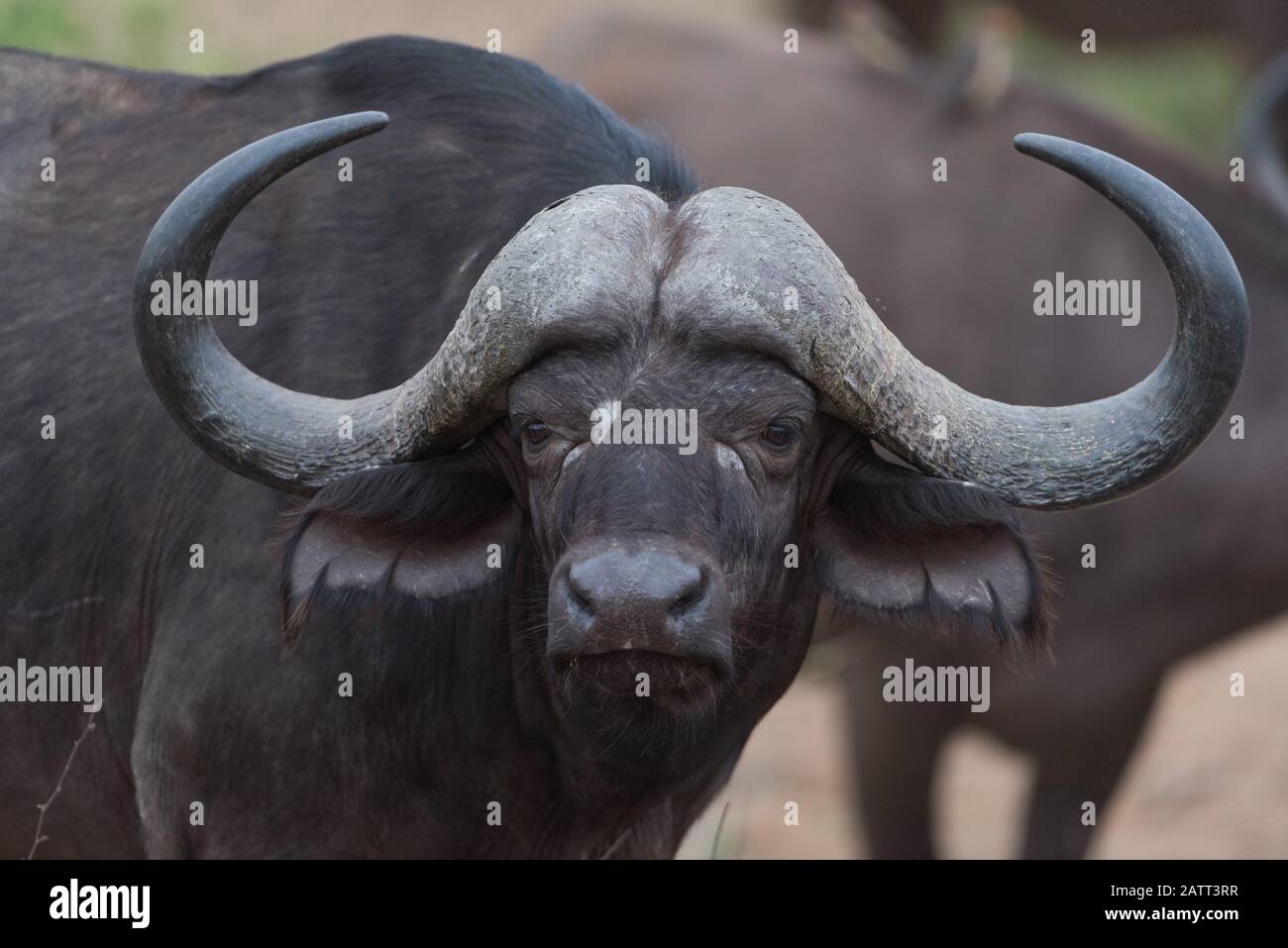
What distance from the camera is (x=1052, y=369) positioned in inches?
312

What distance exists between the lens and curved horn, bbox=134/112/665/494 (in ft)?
11.9

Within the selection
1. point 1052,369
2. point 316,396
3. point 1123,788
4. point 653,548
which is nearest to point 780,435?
point 653,548

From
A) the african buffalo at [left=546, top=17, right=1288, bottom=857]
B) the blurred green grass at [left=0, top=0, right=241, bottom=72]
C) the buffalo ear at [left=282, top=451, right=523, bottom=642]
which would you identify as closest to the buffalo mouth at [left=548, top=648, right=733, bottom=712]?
the buffalo ear at [left=282, top=451, right=523, bottom=642]

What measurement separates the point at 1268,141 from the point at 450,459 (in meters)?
5.39

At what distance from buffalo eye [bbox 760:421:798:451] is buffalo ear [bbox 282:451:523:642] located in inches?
25.4

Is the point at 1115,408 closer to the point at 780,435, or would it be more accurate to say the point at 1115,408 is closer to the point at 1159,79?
the point at 780,435

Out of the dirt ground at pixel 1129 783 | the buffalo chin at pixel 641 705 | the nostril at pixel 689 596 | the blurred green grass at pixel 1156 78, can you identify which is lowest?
the dirt ground at pixel 1129 783

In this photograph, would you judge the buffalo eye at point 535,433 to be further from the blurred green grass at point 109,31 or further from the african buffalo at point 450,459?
the blurred green grass at point 109,31

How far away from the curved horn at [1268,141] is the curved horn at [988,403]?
4.50 metres

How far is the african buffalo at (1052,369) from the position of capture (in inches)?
305

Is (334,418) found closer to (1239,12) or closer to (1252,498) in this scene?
(1252,498)

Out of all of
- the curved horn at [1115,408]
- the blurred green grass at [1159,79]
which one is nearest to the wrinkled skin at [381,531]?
the curved horn at [1115,408]

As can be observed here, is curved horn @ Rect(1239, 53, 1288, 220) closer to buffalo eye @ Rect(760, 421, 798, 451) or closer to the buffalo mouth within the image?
buffalo eye @ Rect(760, 421, 798, 451)

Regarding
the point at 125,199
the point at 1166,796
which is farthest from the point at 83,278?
the point at 1166,796
